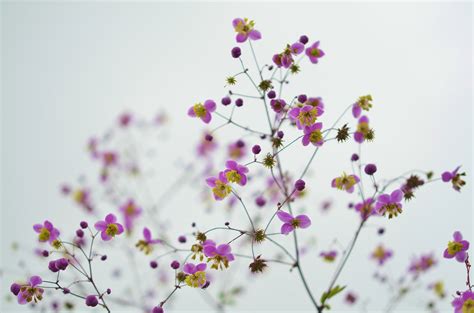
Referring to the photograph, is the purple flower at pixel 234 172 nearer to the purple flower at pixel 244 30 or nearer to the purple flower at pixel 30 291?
the purple flower at pixel 244 30

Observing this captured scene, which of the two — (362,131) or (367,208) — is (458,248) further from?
(362,131)

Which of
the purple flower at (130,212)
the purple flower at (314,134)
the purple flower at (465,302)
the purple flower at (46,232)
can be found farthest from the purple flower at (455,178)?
the purple flower at (130,212)

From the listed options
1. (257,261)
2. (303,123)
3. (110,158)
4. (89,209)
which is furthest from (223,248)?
(110,158)

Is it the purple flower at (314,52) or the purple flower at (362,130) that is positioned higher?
the purple flower at (314,52)


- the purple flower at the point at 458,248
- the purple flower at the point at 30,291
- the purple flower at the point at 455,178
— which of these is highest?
the purple flower at the point at 455,178

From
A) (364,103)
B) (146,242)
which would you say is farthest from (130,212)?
(364,103)

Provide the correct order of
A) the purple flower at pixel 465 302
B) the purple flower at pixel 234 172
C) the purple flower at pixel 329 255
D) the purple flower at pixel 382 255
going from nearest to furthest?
the purple flower at pixel 465 302, the purple flower at pixel 234 172, the purple flower at pixel 329 255, the purple flower at pixel 382 255

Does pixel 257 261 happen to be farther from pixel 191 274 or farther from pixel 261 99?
pixel 261 99
